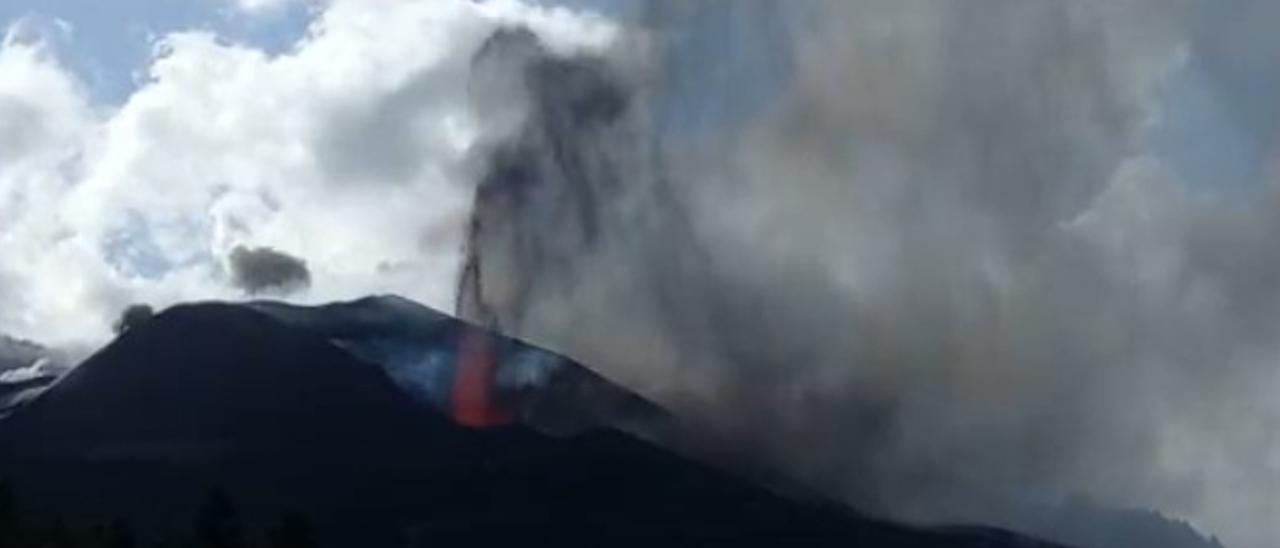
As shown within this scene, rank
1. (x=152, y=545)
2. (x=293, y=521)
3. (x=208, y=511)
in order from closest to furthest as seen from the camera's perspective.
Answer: (x=293, y=521) < (x=208, y=511) < (x=152, y=545)

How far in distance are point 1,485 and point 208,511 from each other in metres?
8.80

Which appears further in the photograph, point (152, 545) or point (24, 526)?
point (152, 545)

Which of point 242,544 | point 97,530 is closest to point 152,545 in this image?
point 97,530

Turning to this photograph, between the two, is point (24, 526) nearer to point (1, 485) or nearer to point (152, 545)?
point (1, 485)

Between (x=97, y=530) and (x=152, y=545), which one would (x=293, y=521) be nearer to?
(x=97, y=530)

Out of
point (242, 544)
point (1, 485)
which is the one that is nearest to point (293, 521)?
point (242, 544)

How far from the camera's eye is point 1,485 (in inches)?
4523

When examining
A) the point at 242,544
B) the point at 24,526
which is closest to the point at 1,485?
the point at 24,526

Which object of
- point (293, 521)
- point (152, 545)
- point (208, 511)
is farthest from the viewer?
point (152, 545)

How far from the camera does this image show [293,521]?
108 metres

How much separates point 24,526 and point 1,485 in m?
2.39

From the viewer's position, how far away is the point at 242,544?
110m

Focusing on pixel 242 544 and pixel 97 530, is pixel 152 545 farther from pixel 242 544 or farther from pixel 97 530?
pixel 242 544

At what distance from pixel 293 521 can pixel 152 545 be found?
89.0 ft
